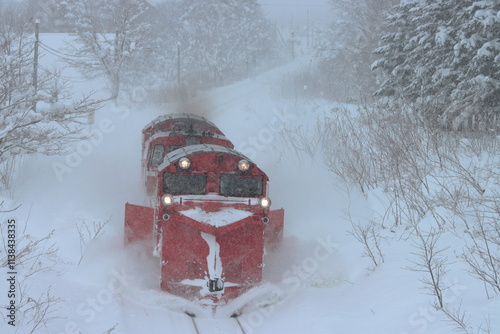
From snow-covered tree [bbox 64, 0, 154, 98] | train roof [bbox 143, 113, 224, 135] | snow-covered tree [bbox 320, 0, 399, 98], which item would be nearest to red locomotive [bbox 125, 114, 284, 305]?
train roof [bbox 143, 113, 224, 135]

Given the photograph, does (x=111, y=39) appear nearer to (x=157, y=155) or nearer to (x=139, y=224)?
(x=157, y=155)

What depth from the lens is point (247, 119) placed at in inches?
1071

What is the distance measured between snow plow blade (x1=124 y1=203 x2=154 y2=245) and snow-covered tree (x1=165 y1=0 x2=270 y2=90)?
3794cm

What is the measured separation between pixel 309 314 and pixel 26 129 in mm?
8388

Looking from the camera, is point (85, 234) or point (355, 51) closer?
point (85, 234)

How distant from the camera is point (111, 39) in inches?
1300

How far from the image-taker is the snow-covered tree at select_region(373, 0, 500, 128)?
14.0 meters

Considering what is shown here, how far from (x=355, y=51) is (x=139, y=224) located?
96.4 ft

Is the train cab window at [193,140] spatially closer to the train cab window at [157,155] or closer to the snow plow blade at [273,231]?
the train cab window at [157,155]

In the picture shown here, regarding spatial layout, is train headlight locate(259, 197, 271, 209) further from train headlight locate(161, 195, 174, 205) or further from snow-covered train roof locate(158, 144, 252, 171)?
train headlight locate(161, 195, 174, 205)

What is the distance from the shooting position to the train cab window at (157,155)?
1049 centimetres

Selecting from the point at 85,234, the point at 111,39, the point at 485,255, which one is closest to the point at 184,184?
the point at 85,234

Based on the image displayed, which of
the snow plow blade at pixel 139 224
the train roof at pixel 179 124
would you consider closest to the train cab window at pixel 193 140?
the train roof at pixel 179 124

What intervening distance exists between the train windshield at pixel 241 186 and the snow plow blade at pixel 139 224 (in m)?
1.68
